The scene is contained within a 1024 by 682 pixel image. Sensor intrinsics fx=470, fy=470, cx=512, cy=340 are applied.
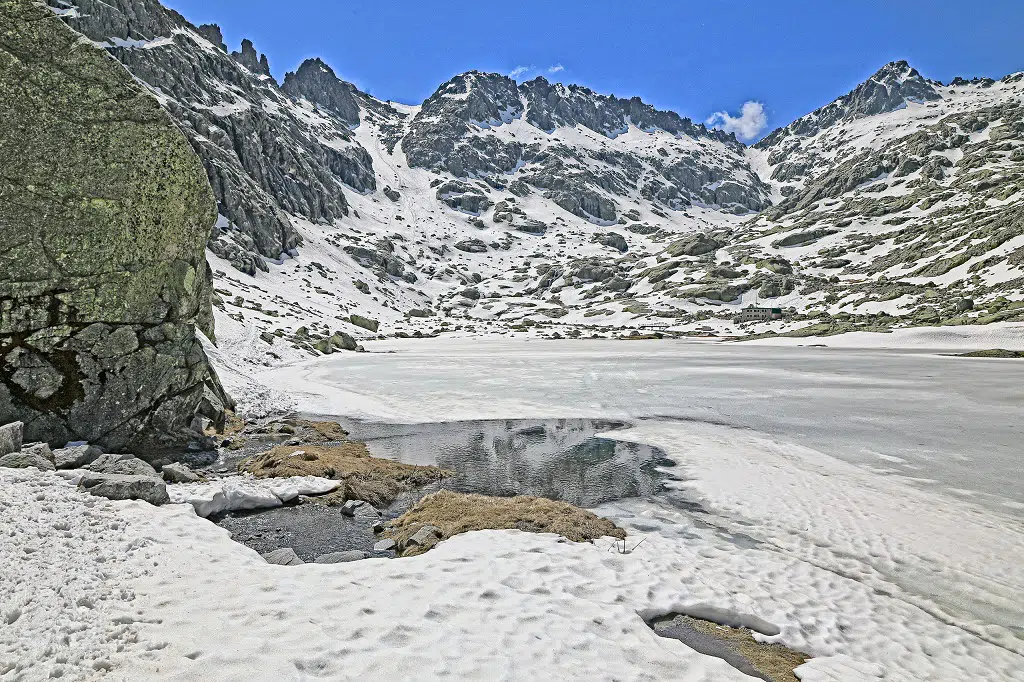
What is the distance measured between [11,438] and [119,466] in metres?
2.14

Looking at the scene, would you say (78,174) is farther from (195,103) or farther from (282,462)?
(195,103)

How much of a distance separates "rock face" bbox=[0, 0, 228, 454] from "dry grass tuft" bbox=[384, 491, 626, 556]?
7.89m

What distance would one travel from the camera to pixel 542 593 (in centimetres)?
573

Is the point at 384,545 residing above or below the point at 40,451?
below

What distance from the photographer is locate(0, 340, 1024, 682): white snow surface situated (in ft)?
13.9

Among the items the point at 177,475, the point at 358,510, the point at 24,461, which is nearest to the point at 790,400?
the point at 358,510

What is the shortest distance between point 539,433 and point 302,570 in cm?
1008

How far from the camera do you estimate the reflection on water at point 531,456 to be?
1057cm

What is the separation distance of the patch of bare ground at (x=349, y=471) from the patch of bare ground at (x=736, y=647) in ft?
20.5

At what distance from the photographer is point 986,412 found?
1630 cm

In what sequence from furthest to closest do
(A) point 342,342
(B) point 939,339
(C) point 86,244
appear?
(A) point 342,342 < (B) point 939,339 < (C) point 86,244

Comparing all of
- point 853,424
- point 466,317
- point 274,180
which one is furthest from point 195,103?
point 853,424

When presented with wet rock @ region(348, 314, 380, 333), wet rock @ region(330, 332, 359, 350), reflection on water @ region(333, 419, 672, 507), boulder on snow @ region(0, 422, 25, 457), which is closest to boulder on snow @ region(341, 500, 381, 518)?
reflection on water @ region(333, 419, 672, 507)

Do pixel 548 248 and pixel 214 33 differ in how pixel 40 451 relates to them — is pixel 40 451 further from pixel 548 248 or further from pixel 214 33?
pixel 214 33
